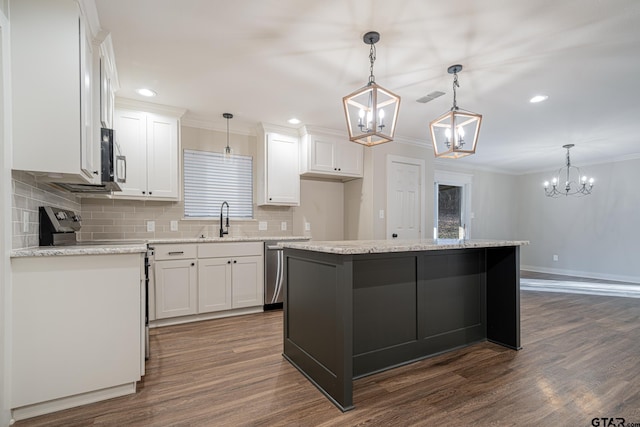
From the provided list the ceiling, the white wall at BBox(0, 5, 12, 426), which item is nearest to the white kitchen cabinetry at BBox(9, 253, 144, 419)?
the white wall at BBox(0, 5, 12, 426)

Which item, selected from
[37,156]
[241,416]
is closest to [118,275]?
[37,156]

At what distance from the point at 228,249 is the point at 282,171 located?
4.40ft

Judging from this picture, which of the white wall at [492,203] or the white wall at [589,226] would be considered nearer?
the white wall at [589,226]

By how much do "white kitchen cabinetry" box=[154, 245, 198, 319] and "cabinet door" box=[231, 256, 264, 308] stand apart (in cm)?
45

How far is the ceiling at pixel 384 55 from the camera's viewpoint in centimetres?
206

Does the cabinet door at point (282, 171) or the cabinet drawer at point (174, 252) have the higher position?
the cabinet door at point (282, 171)

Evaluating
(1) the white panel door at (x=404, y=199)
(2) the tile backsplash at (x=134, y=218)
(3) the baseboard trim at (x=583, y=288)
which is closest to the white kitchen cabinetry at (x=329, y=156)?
(1) the white panel door at (x=404, y=199)

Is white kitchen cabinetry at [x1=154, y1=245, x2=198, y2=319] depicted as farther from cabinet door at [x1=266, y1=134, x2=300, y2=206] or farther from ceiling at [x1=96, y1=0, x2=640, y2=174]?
ceiling at [x1=96, y1=0, x2=640, y2=174]

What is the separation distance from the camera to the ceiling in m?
2.06

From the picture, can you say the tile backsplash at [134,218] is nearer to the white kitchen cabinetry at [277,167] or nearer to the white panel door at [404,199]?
the white kitchen cabinetry at [277,167]

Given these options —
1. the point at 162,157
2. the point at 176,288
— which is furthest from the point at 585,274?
the point at 162,157

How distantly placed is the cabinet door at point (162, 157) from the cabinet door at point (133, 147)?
5cm

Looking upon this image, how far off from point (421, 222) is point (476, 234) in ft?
9.15

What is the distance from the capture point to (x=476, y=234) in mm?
7086
